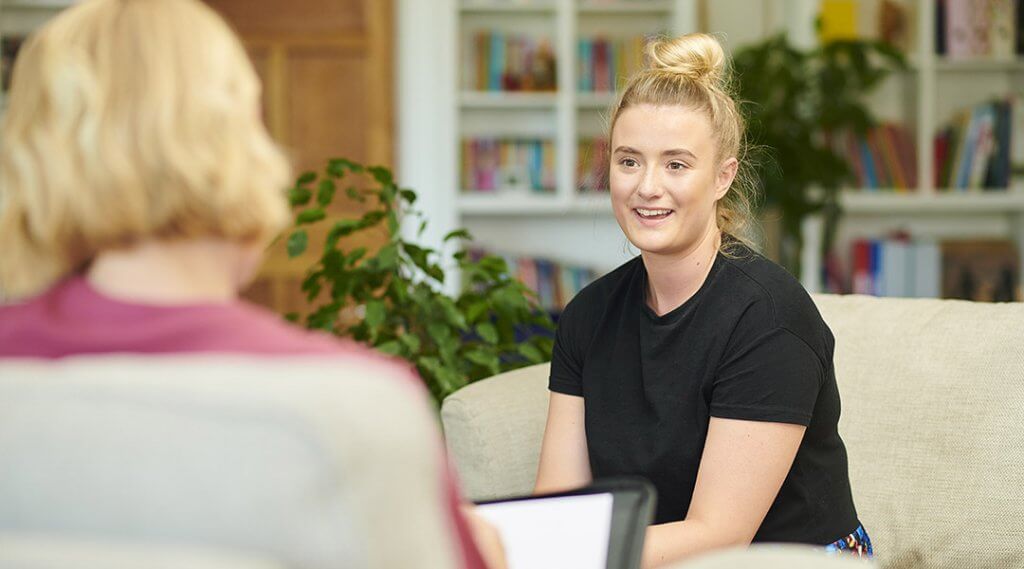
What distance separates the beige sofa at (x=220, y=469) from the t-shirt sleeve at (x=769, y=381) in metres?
0.97

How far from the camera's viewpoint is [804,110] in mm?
4652

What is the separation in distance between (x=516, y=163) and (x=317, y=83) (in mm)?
870

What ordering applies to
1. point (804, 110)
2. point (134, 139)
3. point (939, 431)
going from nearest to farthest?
1. point (134, 139)
2. point (939, 431)
3. point (804, 110)

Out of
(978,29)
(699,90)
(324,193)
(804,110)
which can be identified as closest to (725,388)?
(699,90)

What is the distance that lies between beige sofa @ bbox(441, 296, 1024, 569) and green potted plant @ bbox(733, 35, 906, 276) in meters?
2.33

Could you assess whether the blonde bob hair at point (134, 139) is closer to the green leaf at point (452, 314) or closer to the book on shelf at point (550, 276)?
the green leaf at point (452, 314)

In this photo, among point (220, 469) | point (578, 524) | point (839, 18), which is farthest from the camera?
point (839, 18)

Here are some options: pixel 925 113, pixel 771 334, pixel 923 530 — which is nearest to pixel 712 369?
pixel 771 334

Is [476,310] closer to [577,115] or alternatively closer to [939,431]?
[939,431]

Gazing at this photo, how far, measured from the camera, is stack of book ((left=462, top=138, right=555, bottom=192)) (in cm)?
502

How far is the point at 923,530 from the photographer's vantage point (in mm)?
2041

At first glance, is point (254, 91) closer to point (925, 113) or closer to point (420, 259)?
point (420, 259)

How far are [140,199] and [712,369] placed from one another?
3.48ft

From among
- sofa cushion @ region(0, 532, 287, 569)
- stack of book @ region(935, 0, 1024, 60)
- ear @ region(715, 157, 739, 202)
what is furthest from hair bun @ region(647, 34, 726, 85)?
stack of book @ region(935, 0, 1024, 60)
